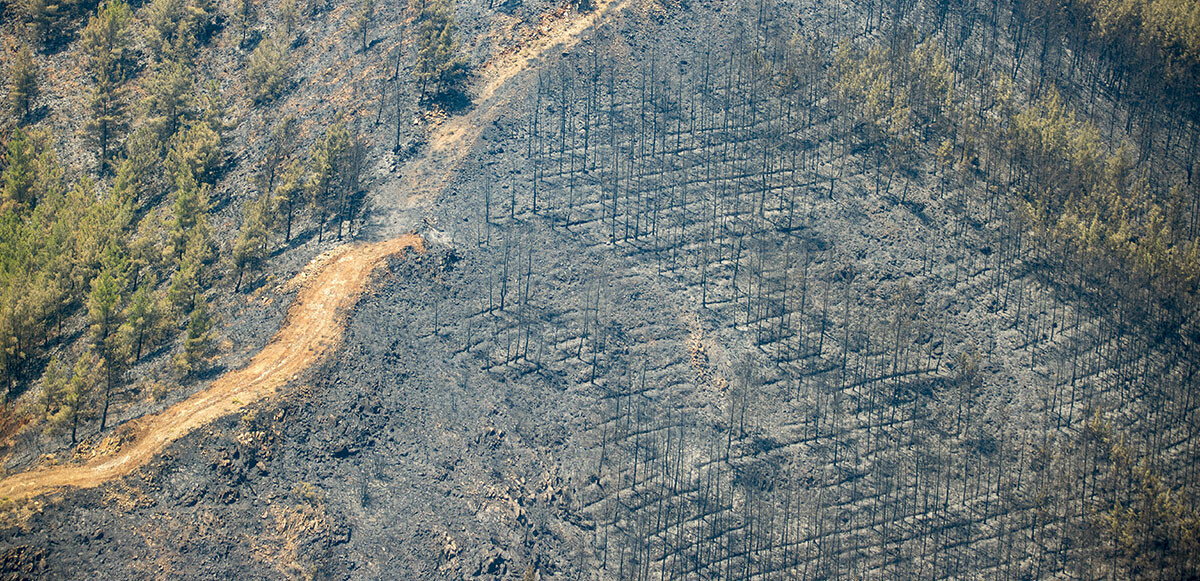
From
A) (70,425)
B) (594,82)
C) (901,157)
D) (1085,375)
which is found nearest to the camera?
(70,425)

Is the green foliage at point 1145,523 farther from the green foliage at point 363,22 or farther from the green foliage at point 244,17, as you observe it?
the green foliage at point 244,17

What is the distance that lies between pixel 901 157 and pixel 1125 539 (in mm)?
20252

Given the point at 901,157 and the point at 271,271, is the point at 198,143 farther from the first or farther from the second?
the point at 901,157

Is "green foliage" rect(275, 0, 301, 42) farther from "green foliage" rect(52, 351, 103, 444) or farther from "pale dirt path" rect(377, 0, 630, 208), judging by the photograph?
"green foliage" rect(52, 351, 103, 444)

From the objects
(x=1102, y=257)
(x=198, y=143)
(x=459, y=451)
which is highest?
(x=198, y=143)

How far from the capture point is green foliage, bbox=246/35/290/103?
52.2 m

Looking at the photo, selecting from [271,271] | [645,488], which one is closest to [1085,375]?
[645,488]

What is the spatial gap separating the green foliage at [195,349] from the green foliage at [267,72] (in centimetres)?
1615

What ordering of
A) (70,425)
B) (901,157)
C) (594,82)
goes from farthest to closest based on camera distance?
(594,82), (901,157), (70,425)

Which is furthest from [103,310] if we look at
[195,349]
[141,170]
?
[141,170]

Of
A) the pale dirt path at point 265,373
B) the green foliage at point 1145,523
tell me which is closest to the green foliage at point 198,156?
the pale dirt path at point 265,373

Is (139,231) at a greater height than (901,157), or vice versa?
(901,157)

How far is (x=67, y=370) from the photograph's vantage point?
4175cm

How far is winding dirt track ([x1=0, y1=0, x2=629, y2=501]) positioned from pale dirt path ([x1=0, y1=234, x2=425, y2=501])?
4 centimetres
